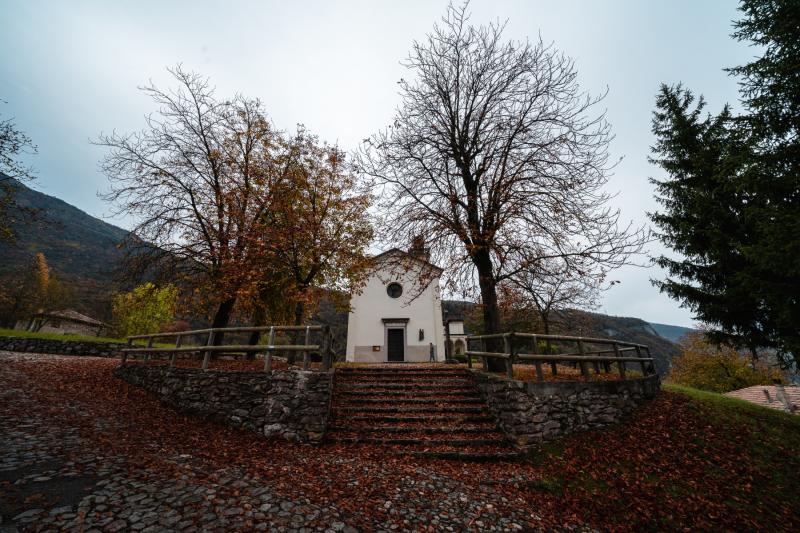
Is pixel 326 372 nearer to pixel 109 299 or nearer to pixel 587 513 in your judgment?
pixel 587 513

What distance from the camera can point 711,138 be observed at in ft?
40.2

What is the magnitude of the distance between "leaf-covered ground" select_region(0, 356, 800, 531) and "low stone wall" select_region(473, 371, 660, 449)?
0.93 ft

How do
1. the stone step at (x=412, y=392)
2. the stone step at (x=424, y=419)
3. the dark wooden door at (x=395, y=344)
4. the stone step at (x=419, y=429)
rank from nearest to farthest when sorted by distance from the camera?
the stone step at (x=419, y=429) < the stone step at (x=424, y=419) < the stone step at (x=412, y=392) < the dark wooden door at (x=395, y=344)

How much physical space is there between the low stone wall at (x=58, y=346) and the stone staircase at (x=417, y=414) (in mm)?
17648

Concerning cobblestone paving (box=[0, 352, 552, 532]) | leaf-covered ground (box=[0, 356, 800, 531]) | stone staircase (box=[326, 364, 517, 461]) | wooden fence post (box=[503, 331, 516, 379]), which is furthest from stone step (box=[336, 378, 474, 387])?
cobblestone paving (box=[0, 352, 552, 532])

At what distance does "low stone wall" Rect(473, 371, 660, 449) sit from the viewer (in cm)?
677

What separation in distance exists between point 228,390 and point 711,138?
19.3m

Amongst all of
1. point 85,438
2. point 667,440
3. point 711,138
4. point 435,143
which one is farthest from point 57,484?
point 711,138

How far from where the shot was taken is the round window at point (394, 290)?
2278cm

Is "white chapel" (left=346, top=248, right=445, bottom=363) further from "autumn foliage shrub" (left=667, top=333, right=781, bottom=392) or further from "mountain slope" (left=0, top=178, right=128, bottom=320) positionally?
"mountain slope" (left=0, top=178, right=128, bottom=320)

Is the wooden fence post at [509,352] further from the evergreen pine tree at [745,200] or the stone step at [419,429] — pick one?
the evergreen pine tree at [745,200]

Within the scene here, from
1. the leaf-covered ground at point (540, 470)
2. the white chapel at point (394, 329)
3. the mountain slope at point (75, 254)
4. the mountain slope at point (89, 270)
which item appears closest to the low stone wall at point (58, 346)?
the leaf-covered ground at point (540, 470)

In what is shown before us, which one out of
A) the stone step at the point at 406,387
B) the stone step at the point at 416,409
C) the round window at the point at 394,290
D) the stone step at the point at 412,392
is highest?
the round window at the point at 394,290

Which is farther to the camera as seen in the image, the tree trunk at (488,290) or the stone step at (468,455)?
the tree trunk at (488,290)
